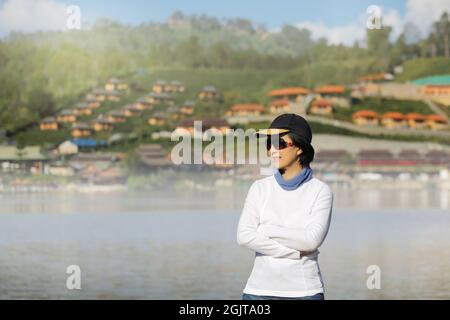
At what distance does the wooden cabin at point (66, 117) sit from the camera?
32.8 metres

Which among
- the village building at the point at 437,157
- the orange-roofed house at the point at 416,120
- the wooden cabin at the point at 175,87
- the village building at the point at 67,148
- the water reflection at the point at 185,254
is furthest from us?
the wooden cabin at the point at 175,87

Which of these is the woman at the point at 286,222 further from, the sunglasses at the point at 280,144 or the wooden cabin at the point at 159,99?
the wooden cabin at the point at 159,99

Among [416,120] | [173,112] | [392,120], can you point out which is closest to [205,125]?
[173,112]

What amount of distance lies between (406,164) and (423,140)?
77.2 inches

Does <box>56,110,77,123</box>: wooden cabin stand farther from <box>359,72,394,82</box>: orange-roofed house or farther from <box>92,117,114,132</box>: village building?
<box>359,72,394,82</box>: orange-roofed house

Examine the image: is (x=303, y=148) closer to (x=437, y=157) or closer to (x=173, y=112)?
(x=437, y=157)

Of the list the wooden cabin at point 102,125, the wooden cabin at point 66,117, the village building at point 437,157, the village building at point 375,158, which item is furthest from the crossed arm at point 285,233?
the wooden cabin at point 66,117

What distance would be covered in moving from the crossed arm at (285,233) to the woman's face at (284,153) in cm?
6

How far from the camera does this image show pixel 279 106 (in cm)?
3256

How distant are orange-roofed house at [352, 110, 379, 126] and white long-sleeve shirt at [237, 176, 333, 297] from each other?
99.6 feet

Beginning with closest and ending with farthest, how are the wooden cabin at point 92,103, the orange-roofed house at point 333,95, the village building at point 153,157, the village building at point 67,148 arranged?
the village building at point 153,157, the village building at point 67,148, the orange-roofed house at point 333,95, the wooden cabin at point 92,103

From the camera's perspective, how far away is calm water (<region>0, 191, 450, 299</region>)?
9.05 meters

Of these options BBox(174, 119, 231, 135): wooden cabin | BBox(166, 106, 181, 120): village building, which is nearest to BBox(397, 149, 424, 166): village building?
BBox(174, 119, 231, 135): wooden cabin

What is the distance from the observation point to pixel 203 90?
34.9 metres
